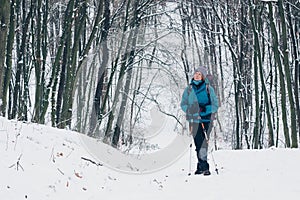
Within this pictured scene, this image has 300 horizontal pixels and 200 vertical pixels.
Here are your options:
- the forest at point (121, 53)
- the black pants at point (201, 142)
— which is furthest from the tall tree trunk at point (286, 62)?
the black pants at point (201, 142)

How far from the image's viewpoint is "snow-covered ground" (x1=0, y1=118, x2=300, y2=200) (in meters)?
5.99

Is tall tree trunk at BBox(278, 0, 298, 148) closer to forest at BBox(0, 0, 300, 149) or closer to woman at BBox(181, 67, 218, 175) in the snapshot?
forest at BBox(0, 0, 300, 149)

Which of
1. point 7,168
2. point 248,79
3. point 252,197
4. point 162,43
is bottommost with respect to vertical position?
point 252,197

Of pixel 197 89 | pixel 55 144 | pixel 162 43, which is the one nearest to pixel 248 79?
pixel 162 43

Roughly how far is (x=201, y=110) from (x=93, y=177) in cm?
254

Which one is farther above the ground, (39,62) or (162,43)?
(162,43)

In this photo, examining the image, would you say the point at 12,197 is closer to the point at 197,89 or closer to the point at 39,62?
the point at 197,89

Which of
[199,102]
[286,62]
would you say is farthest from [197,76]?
[286,62]

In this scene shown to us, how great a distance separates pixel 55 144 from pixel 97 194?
197 centimetres

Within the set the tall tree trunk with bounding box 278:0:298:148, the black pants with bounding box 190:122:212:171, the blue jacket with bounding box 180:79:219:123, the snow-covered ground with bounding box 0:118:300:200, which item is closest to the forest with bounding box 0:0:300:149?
the tall tree trunk with bounding box 278:0:298:148

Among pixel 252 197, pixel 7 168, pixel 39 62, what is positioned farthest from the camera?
pixel 39 62

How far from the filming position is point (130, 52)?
16828 mm

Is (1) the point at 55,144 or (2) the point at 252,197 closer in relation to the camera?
(2) the point at 252,197

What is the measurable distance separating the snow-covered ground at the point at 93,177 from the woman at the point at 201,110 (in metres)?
0.49
